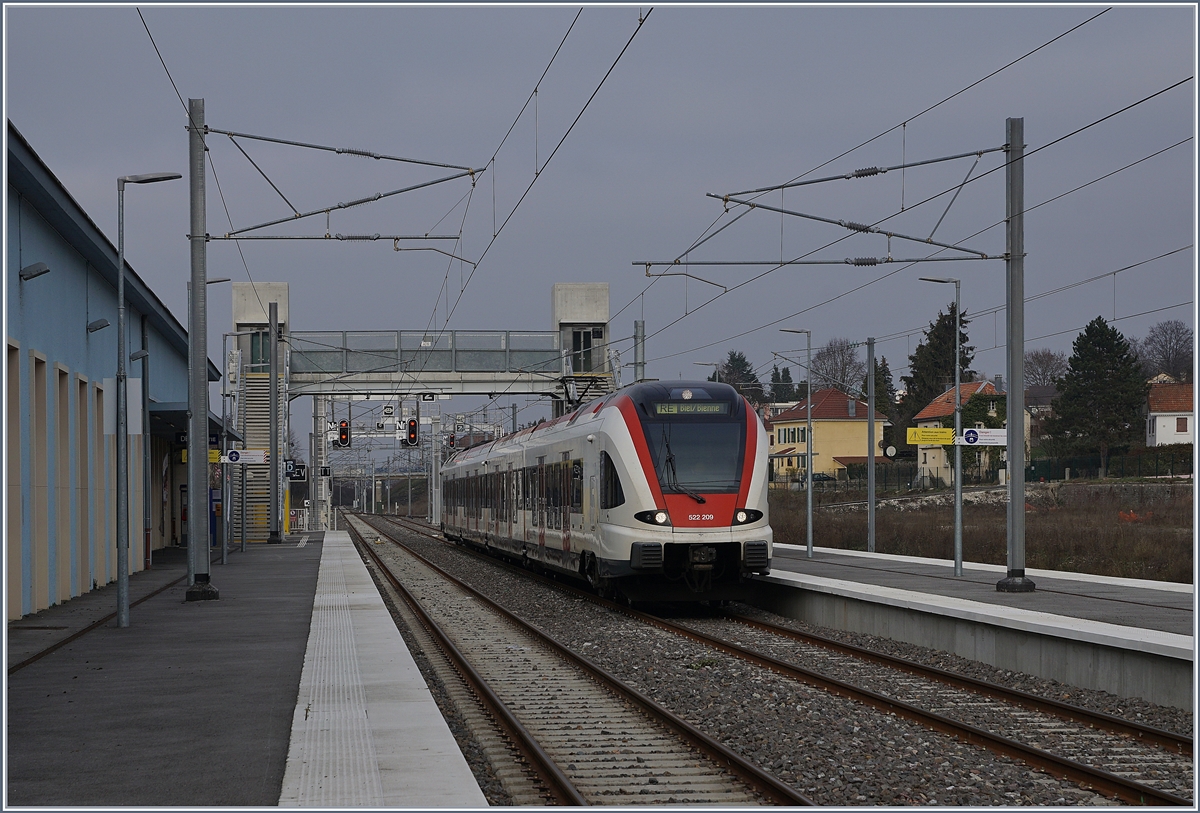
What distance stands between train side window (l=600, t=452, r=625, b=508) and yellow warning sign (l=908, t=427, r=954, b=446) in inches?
192

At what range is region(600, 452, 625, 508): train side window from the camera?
1952 centimetres

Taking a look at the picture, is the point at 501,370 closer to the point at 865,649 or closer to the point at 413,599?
the point at 413,599

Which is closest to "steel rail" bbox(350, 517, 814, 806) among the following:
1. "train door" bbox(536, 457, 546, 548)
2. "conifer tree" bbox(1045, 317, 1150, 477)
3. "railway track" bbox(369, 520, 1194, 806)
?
"railway track" bbox(369, 520, 1194, 806)

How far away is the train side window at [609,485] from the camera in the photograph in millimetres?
19516

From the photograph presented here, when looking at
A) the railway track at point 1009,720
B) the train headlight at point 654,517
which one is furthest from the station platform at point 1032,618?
the train headlight at point 654,517

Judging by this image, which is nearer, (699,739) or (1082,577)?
(699,739)

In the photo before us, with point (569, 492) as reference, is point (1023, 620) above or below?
below

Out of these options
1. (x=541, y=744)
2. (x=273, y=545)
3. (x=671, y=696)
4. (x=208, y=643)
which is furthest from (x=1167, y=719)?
(x=273, y=545)

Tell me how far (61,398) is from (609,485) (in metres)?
9.54

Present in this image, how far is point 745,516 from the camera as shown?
63.1 feet

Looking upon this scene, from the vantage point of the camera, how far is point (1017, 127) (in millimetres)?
19438

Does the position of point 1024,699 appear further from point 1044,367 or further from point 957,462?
point 1044,367

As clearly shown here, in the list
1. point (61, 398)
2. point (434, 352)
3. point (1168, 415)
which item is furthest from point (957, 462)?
point (1168, 415)

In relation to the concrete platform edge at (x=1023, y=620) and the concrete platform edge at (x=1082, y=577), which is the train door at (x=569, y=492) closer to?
the concrete platform edge at (x=1023, y=620)
